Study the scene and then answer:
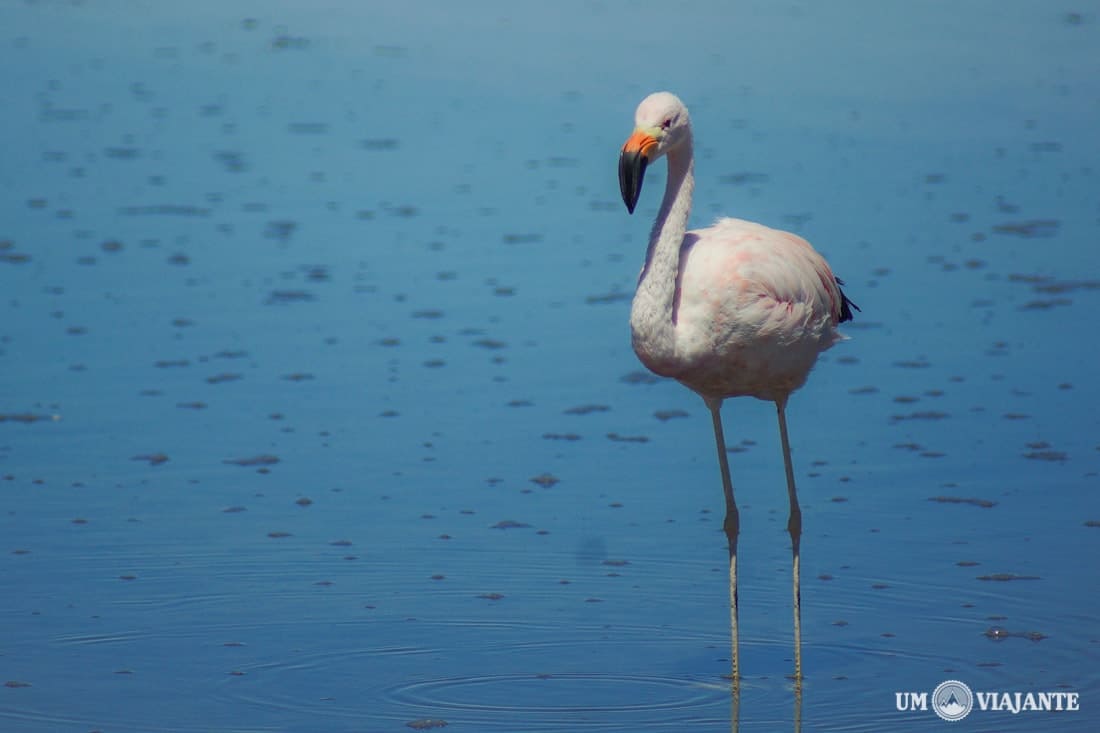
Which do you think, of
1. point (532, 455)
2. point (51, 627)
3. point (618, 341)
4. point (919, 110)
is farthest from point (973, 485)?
point (919, 110)

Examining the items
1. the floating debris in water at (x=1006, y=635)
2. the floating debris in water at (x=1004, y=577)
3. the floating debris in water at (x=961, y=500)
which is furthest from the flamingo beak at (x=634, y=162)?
the floating debris in water at (x=961, y=500)

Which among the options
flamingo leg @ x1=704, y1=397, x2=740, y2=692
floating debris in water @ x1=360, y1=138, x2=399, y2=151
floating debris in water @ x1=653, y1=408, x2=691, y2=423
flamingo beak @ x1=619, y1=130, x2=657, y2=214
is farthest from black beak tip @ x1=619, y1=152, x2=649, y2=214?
floating debris in water @ x1=360, y1=138, x2=399, y2=151

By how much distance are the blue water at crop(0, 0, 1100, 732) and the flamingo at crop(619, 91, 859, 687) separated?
2.14 ft

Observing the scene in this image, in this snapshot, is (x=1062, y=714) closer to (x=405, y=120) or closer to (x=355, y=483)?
(x=355, y=483)

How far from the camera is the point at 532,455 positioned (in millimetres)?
7781

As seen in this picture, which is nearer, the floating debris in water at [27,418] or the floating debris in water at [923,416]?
the floating debris in water at [27,418]

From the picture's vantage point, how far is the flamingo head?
5434 millimetres

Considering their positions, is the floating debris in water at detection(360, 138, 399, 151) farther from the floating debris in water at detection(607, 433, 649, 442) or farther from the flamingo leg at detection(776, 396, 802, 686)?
the flamingo leg at detection(776, 396, 802, 686)

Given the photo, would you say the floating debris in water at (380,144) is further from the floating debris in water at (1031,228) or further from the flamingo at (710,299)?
the flamingo at (710,299)

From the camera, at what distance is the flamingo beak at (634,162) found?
5402 millimetres

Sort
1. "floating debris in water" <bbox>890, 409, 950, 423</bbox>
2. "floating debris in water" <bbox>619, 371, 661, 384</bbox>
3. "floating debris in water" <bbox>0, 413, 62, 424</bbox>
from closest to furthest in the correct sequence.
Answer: "floating debris in water" <bbox>0, 413, 62, 424</bbox> → "floating debris in water" <bbox>890, 409, 950, 423</bbox> → "floating debris in water" <bbox>619, 371, 661, 384</bbox>

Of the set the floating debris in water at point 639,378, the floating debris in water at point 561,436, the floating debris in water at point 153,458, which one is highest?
the floating debris in water at point 153,458

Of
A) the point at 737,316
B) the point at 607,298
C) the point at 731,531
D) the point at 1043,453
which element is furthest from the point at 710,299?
the point at 607,298

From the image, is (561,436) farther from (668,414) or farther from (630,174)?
(630,174)
